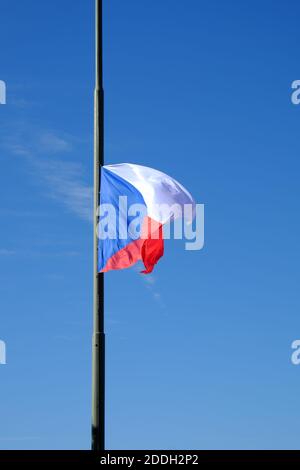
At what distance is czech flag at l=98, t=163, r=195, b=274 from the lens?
20891 millimetres

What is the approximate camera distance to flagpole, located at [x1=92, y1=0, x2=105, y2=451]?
19.7 m

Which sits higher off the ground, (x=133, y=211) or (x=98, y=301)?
(x=133, y=211)

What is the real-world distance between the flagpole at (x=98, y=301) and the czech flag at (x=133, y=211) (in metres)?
0.12

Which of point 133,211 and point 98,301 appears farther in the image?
point 133,211

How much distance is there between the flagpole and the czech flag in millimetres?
124

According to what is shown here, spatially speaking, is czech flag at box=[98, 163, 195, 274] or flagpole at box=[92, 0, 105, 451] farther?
czech flag at box=[98, 163, 195, 274]

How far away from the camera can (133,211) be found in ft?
70.6

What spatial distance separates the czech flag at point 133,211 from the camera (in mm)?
20891

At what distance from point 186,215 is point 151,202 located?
0.71m

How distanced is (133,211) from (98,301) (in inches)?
80.0
